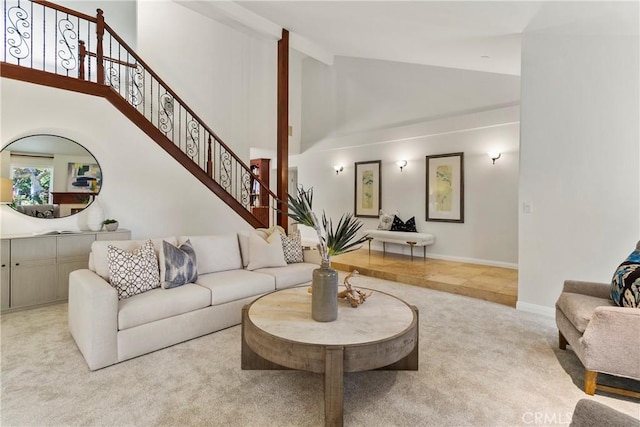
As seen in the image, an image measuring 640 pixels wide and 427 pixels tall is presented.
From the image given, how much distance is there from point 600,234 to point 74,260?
568 cm

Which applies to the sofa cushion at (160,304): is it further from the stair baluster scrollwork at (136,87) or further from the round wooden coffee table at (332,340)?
the stair baluster scrollwork at (136,87)

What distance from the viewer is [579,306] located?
2.29 meters

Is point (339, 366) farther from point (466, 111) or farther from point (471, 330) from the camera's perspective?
point (466, 111)

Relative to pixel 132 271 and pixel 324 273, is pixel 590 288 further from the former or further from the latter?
pixel 132 271

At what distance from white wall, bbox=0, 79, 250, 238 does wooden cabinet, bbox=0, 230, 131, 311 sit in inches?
18.4

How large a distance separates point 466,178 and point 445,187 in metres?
0.40

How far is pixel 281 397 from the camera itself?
2016 millimetres

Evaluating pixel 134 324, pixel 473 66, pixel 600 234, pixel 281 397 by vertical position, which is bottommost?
pixel 281 397

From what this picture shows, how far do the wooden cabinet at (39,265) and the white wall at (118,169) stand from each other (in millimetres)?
466

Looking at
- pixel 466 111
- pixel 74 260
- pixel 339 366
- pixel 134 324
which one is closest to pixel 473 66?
pixel 466 111

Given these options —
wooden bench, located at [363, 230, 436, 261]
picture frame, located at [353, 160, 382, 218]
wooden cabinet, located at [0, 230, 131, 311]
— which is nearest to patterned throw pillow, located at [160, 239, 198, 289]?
wooden cabinet, located at [0, 230, 131, 311]

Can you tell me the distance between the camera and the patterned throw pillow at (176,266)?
2.86m

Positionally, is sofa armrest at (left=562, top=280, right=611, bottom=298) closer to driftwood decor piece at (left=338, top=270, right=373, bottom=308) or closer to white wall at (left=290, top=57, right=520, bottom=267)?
driftwood decor piece at (left=338, top=270, right=373, bottom=308)

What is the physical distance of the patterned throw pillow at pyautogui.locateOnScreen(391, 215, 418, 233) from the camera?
6.54 meters
